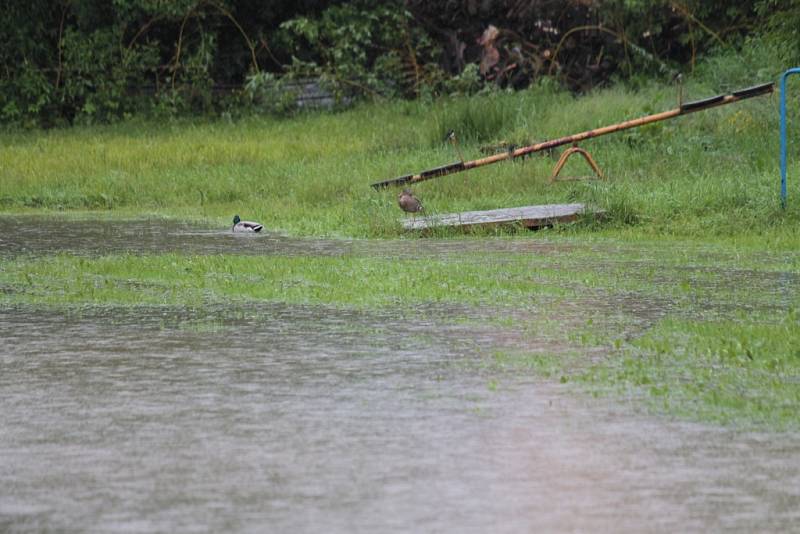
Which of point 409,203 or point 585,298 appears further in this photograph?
point 409,203

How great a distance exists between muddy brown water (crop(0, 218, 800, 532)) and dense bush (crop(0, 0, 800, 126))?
17.9 metres

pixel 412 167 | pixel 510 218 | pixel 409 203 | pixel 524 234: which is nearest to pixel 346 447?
pixel 524 234

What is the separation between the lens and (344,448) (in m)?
5.93

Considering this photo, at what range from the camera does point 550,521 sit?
4922mm

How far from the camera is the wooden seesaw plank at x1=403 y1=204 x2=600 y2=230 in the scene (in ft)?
47.1

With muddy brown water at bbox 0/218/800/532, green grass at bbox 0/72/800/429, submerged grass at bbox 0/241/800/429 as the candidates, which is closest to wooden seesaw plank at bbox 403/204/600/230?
green grass at bbox 0/72/800/429

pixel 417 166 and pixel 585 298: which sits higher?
pixel 417 166

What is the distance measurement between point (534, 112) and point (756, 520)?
55.8 feet

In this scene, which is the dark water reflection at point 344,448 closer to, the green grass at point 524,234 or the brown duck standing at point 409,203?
the green grass at point 524,234

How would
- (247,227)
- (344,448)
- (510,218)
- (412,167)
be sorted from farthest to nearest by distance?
(412,167)
(247,227)
(510,218)
(344,448)

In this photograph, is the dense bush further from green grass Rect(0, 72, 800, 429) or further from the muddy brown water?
the muddy brown water

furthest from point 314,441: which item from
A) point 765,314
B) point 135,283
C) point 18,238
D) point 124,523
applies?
point 18,238

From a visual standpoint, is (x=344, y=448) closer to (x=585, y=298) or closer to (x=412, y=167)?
(x=585, y=298)

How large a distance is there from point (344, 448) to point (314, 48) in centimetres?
2232
